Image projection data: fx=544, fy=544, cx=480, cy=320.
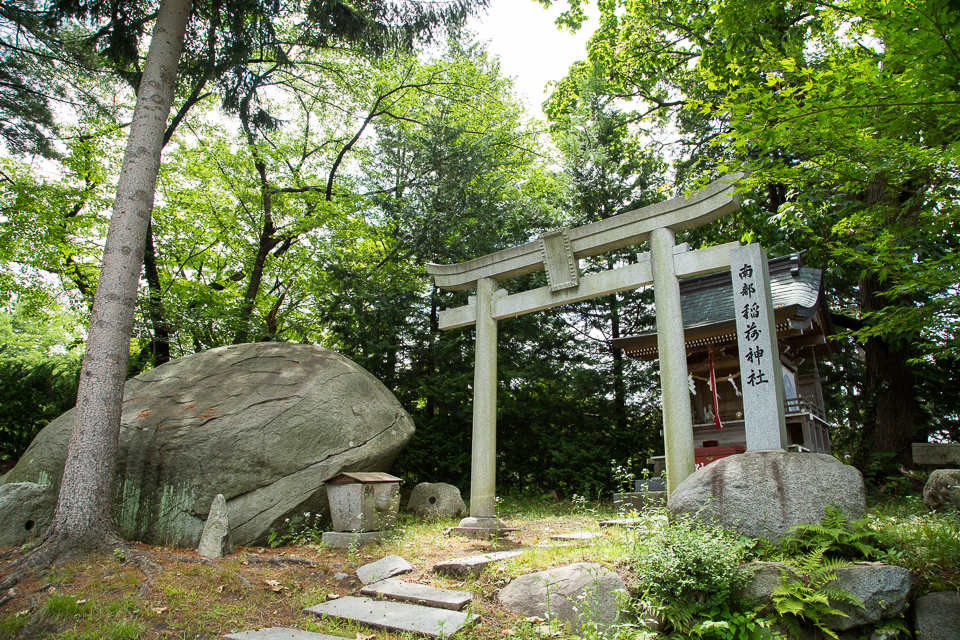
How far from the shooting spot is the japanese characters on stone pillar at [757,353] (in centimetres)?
555

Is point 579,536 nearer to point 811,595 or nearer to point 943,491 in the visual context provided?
point 811,595

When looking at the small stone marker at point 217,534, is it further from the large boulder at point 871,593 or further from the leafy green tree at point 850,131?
the leafy green tree at point 850,131

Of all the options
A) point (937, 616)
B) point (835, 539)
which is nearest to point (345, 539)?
point (835, 539)

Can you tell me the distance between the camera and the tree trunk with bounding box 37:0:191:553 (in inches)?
219

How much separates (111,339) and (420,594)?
4.43m

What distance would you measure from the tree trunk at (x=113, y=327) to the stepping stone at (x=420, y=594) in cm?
290

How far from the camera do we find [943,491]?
6551mm

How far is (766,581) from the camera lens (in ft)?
14.7

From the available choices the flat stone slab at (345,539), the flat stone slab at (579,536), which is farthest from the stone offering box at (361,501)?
the flat stone slab at (579,536)

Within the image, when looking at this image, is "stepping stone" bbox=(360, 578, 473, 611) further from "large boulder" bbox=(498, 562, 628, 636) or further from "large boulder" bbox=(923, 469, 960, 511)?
"large boulder" bbox=(923, 469, 960, 511)

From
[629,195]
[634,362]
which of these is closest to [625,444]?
[634,362]

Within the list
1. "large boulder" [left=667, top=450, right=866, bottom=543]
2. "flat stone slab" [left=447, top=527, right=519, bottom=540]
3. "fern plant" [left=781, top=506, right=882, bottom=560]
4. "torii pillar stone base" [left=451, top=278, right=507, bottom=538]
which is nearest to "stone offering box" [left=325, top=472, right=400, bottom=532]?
"flat stone slab" [left=447, top=527, right=519, bottom=540]

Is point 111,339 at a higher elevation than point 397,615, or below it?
higher

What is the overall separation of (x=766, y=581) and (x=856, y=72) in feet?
14.3
